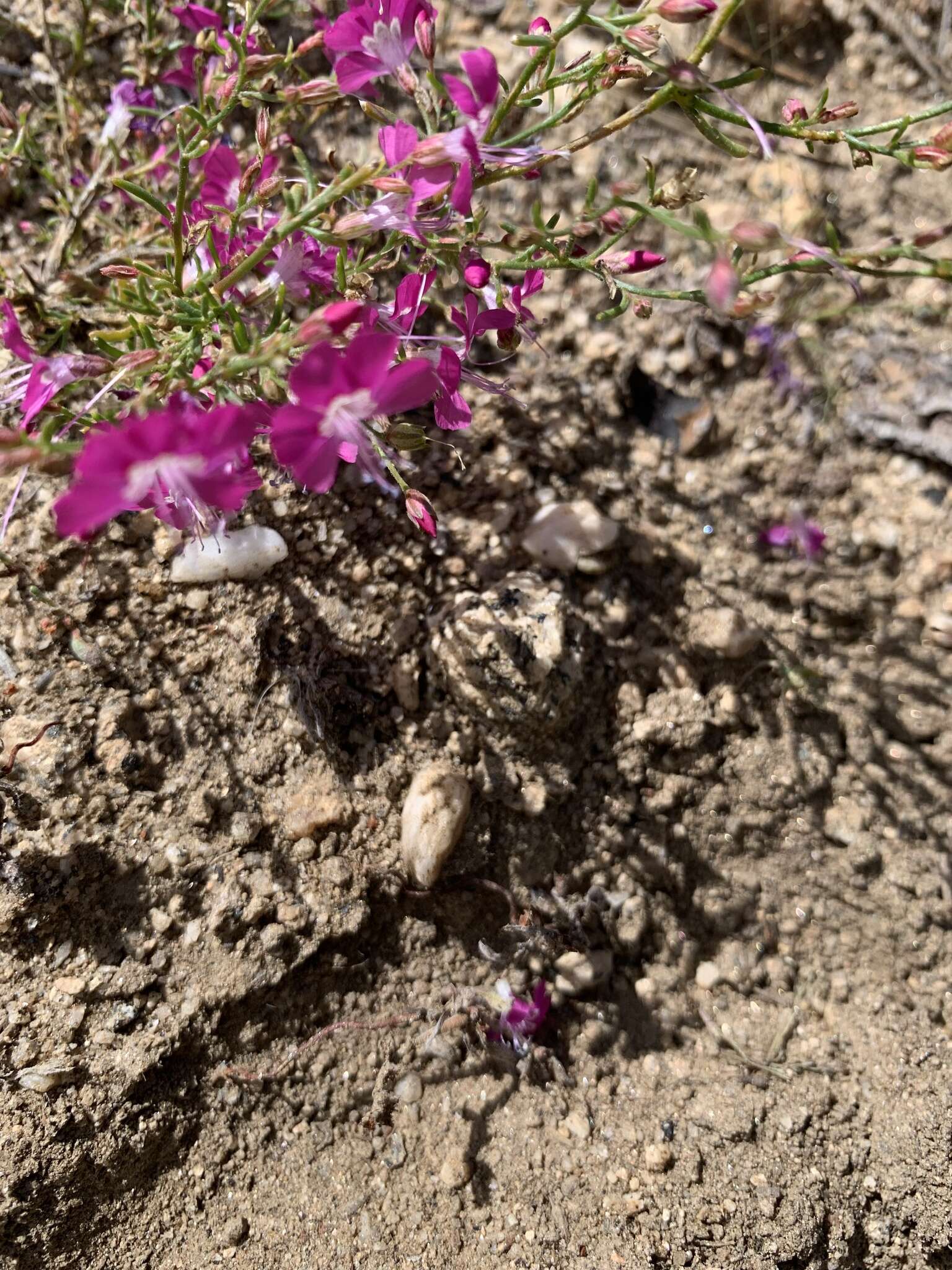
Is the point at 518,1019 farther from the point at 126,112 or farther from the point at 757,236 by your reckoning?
the point at 126,112

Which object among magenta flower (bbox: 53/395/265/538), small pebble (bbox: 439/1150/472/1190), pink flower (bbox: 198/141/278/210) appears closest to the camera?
magenta flower (bbox: 53/395/265/538)

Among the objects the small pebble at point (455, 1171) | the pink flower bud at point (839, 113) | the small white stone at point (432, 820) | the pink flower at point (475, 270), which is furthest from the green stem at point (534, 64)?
the small pebble at point (455, 1171)

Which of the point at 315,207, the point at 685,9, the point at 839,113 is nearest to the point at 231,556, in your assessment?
the point at 315,207

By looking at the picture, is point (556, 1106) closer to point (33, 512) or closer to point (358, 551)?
point (358, 551)

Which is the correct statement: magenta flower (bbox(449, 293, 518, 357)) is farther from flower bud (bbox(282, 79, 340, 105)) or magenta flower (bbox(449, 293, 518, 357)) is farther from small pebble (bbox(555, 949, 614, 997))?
small pebble (bbox(555, 949, 614, 997))

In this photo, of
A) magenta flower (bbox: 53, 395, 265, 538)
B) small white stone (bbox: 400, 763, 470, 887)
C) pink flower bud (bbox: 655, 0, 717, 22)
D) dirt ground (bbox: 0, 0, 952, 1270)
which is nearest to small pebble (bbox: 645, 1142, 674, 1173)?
dirt ground (bbox: 0, 0, 952, 1270)

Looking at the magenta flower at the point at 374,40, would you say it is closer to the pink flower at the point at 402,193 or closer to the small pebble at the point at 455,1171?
the pink flower at the point at 402,193

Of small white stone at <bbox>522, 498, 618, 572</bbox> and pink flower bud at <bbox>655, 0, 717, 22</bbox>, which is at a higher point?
pink flower bud at <bbox>655, 0, 717, 22</bbox>
